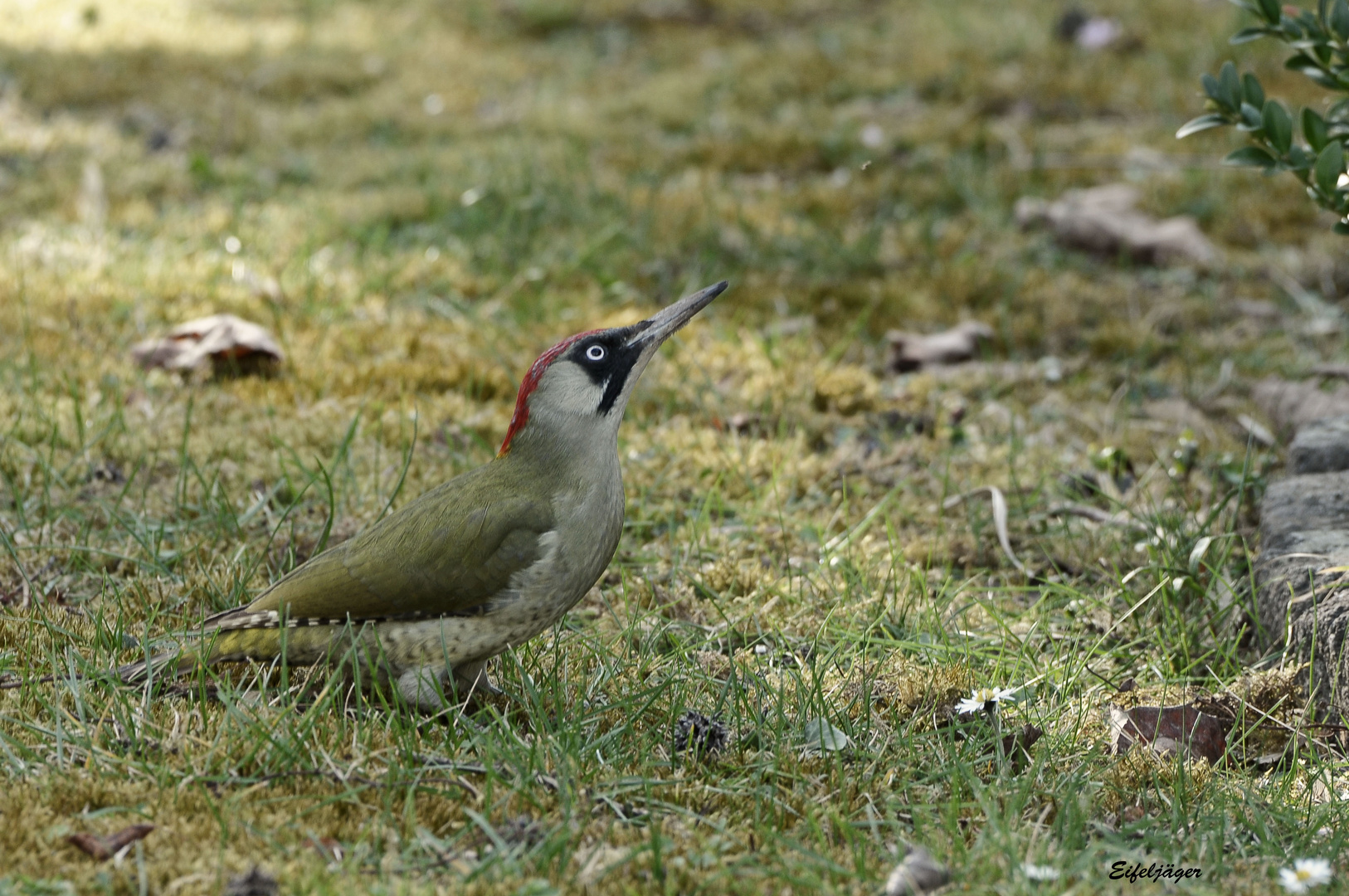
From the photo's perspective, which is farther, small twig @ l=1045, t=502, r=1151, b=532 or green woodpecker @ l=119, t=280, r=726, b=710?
small twig @ l=1045, t=502, r=1151, b=532

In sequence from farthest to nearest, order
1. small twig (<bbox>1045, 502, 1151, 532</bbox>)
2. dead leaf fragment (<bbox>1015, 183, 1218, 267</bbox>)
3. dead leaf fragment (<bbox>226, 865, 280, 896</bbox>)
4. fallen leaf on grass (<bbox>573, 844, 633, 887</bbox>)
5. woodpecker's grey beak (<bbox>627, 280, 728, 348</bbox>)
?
dead leaf fragment (<bbox>1015, 183, 1218, 267</bbox>) < small twig (<bbox>1045, 502, 1151, 532</bbox>) < woodpecker's grey beak (<bbox>627, 280, 728, 348</bbox>) < fallen leaf on grass (<bbox>573, 844, 633, 887</bbox>) < dead leaf fragment (<bbox>226, 865, 280, 896</bbox>)

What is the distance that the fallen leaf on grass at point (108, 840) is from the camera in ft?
8.80

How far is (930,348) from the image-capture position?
5.95 meters

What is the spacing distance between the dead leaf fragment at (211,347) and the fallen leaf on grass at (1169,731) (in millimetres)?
3482

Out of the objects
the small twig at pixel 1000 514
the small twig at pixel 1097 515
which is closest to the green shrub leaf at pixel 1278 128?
the small twig at pixel 1097 515

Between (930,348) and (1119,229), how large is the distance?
5.60 feet

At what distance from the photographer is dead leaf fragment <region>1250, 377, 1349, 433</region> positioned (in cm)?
513

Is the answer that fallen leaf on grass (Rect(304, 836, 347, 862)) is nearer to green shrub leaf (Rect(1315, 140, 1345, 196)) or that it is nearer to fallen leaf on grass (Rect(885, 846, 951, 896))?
fallen leaf on grass (Rect(885, 846, 951, 896))

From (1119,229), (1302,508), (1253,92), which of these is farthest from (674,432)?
(1119,229)

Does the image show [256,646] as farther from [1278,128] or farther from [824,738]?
[1278,128]

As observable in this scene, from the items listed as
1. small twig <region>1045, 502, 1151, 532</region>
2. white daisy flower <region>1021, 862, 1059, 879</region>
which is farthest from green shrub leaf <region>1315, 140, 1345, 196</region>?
white daisy flower <region>1021, 862, 1059, 879</region>

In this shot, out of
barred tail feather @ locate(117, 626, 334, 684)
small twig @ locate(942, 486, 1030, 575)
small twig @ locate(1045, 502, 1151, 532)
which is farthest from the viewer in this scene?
small twig @ locate(1045, 502, 1151, 532)

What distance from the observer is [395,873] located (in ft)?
8.76

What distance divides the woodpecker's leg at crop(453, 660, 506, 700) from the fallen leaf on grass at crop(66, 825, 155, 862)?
905mm
